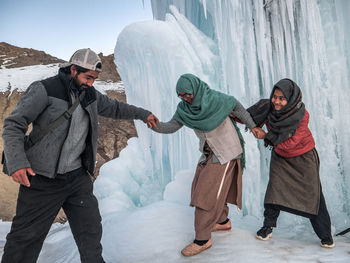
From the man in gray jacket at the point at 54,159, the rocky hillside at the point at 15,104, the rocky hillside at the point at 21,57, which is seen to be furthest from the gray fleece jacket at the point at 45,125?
the rocky hillside at the point at 21,57

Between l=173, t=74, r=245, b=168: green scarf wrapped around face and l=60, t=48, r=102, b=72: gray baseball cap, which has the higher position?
l=60, t=48, r=102, b=72: gray baseball cap

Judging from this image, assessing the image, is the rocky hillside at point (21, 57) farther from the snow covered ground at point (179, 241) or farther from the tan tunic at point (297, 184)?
the tan tunic at point (297, 184)

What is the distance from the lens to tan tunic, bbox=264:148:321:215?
6.77 feet

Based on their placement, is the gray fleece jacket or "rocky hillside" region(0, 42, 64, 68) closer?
the gray fleece jacket

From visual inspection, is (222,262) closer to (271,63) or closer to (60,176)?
(60,176)

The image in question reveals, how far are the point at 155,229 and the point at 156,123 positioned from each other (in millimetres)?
895

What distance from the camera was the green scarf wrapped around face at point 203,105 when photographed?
1958mm

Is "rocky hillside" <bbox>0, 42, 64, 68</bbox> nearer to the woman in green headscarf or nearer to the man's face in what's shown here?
the man's face

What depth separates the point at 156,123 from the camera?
220 centimetres

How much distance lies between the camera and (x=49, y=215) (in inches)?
64.9

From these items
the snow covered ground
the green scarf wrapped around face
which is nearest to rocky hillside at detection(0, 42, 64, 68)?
the snow covered ground

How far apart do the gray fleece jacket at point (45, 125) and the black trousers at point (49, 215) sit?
0.28ft

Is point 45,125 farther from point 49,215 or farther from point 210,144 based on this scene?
point 210,144

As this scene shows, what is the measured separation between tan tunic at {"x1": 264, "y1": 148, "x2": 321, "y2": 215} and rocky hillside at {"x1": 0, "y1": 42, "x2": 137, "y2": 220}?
8.83m
